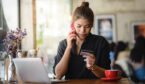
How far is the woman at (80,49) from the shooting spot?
2.46 m

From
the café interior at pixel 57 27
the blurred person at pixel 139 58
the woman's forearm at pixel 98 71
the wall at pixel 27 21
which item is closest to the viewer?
the blurred person at pixel 139 58

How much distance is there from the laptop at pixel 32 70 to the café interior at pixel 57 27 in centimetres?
22

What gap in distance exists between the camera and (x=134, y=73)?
1.27 meters

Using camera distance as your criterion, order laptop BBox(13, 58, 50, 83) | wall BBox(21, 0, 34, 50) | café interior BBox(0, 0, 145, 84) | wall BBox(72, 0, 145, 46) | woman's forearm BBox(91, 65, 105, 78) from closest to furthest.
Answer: laptop BBox(13, 58, 50, 83), woman's forearm BBox(91, 65, 105, 78), café interior BBox(0, 0, 145, 84), wall BBox(21, 0, 34, 50), wall BBox(72, 0, 145, 46)

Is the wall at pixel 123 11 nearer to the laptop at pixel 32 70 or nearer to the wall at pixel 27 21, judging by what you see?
the wall at pixel 27 21

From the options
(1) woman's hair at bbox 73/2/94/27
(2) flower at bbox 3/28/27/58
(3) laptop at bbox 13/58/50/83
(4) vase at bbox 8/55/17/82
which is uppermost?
(1) woman's hair at bbox 73/2/94/27

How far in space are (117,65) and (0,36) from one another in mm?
3144

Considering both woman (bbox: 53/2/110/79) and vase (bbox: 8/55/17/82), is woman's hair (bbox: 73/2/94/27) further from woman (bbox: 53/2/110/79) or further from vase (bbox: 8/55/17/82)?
vase (bbox: 8/55/17/82)

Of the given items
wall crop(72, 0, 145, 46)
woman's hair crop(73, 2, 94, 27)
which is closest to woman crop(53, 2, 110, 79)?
woman's hair crop(73, 2, 94, 27)

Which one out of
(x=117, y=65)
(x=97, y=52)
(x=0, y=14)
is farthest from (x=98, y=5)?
(x=97, y=52)

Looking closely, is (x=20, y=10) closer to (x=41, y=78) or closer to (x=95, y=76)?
(x=95, y=76)

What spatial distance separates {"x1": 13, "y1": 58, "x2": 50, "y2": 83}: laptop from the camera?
1938 millimetres

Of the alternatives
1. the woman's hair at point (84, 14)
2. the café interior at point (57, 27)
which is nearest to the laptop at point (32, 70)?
the café interior at point (57, 27)

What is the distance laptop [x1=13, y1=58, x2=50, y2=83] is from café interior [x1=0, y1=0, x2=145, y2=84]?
218 millimetres
